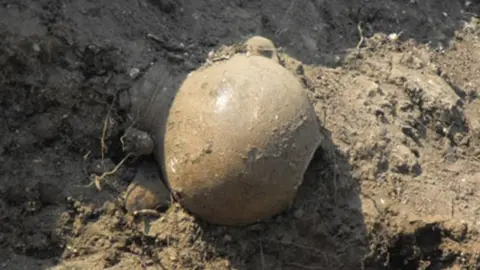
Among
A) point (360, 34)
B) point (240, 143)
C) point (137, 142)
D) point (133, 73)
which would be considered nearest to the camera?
point (240, 143)

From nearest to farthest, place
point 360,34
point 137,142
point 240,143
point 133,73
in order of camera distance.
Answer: point 240,143 < point 137,142 < point 133,73 < point 360,34

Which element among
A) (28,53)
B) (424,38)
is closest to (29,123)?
(28,53)

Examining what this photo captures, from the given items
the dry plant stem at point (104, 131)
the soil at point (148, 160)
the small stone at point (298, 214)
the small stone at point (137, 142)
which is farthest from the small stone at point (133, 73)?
the small stone at point (298, 214)

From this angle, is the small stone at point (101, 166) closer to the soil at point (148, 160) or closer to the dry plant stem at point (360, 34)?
the soil at point (148, 160)

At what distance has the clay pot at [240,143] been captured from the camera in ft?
12.1

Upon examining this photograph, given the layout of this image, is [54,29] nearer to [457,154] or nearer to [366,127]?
[366,127]

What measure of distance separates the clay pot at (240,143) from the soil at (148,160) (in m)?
0.18

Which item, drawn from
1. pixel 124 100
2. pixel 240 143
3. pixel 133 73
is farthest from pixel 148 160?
pixel 240 143

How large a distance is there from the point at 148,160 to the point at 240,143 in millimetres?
614

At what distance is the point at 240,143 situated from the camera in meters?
3.68

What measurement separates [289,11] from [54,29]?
1481mm

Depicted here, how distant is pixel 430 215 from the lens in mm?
4121

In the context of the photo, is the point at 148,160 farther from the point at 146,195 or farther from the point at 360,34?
the point at 360,34

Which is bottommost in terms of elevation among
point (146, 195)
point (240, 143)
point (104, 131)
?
point (146, 195)
